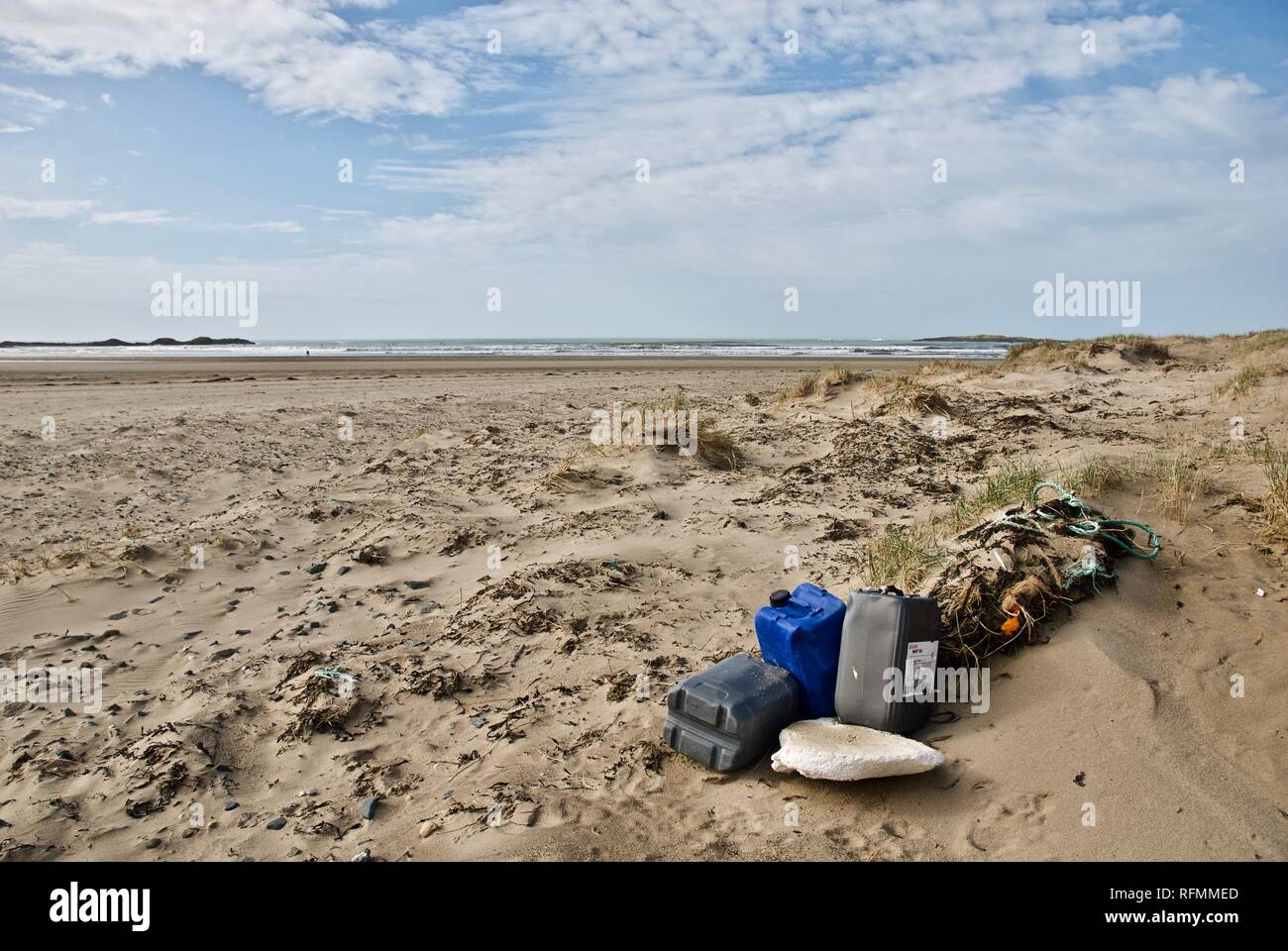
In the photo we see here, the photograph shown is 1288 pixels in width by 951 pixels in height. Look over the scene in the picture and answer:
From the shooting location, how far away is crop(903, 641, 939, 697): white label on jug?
343 cm

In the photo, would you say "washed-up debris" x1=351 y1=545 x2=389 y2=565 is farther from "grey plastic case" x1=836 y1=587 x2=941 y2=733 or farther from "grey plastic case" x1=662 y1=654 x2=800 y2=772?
"grey plastic case" x1=836 y1=587 x2=941 y2=733

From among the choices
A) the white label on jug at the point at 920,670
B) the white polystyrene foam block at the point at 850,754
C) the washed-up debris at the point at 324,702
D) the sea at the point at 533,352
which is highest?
the sea at the point at 533,352

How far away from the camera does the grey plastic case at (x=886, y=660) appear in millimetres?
3389

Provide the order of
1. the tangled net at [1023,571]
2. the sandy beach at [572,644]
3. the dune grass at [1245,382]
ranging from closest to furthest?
the sandy beach at [572,644]
the tangled net at [1023,571]
the dune grass at [1245,382]

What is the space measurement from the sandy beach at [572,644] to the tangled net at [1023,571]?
0.11 metres

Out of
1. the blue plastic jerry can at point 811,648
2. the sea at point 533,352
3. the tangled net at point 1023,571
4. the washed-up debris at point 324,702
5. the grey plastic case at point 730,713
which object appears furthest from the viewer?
the sea at point 533,352

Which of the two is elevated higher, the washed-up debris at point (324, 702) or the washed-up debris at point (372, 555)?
the washed-up debris at point (372, 555)

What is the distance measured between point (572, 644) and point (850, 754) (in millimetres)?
2046

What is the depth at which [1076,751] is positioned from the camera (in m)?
3.12

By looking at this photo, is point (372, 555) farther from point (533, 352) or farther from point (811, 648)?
point (533, 352)

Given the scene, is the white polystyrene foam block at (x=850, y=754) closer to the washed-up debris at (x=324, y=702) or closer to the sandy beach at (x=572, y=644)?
the sandy beach at (x=572, y=644)

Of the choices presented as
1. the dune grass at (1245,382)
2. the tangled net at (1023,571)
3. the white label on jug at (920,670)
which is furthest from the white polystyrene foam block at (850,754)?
the dune grass at (1245,382)

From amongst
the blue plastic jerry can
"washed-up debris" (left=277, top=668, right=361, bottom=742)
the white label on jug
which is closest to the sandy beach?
"washed-up debris" (left=277, top=668, right=361, bottom=742)
